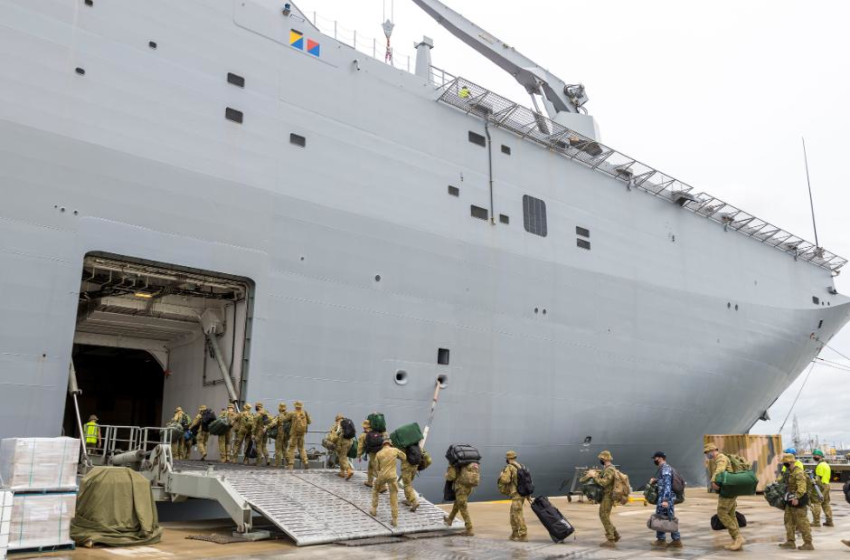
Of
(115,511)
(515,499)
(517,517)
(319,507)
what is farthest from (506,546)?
(115,511)

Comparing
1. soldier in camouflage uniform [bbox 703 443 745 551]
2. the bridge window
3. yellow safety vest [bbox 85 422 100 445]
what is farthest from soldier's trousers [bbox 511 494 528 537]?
the bridge window

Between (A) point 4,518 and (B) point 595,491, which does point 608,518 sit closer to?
(B) point 595,491

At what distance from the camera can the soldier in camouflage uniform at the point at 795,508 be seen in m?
8.27

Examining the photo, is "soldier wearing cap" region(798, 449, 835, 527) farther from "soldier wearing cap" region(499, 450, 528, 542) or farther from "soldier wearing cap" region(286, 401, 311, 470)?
"soldier wearing cap" region(286, 401, 311, 470)

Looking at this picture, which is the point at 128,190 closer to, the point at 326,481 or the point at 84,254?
the point at 84,254

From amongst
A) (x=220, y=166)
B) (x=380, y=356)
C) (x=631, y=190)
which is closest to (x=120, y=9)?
(x=220, y=166)

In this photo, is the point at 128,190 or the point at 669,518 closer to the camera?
the point at 669,518

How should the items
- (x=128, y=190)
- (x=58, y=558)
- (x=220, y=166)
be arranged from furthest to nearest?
1. (x=220, y=166)
2. (x=128, y=190)
3. (x=58, y=558)

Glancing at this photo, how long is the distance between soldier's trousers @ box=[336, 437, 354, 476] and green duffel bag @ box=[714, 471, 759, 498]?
5.28m

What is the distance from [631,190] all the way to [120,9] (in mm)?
14114

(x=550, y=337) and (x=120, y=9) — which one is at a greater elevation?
(x=120, y=9)

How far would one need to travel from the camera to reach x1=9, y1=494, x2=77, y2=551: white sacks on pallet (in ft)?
22.8

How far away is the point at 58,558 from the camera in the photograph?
6844 millimetres

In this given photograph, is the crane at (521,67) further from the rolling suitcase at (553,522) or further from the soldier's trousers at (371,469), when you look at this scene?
the rolling suitcase at (553,522)
